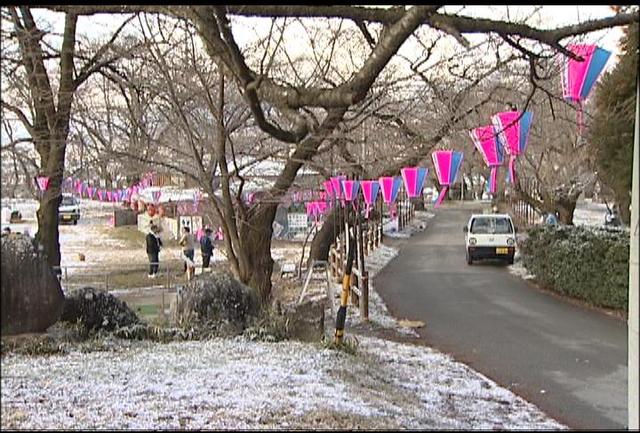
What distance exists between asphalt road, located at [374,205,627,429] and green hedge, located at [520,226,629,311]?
0.33m

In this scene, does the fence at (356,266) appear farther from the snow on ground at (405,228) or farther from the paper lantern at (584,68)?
the snow on ground at (405,228)

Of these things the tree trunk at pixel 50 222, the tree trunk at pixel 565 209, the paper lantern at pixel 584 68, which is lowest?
Answer: the tree trunk at pixel 565 209

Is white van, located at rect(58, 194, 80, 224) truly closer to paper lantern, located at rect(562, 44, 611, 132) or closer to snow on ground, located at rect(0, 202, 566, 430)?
snow on ground, located at rect(0, 202, 566, 430)

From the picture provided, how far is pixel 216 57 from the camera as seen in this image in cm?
485

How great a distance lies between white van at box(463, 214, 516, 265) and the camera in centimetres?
1906

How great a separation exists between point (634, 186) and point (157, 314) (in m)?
5.40

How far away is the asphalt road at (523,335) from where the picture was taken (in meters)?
5.46

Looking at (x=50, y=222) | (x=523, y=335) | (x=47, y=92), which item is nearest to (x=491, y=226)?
(x=523, y=335)

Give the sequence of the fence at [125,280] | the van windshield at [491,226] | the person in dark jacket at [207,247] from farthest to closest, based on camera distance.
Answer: the van windshield at [491,226], the person in dark jacket at [207,247], the fence at [125,280]

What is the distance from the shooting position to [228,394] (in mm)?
3781

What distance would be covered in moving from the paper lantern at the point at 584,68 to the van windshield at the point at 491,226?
14.8 m

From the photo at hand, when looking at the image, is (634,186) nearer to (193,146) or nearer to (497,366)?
(497,366)

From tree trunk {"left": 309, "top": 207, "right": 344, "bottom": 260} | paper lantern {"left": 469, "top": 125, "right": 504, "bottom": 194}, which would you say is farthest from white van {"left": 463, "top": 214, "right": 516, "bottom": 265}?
paper lantern {"left": 469, "top": 125, "right": 504, "bottom": 194}

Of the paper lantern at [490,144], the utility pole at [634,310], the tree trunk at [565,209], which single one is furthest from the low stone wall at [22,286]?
the tree trunk at [565,209]
